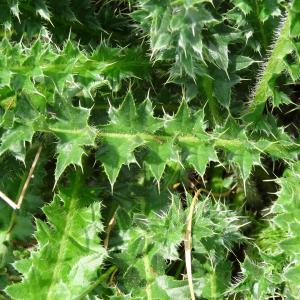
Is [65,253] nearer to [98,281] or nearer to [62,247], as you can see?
[62,247]

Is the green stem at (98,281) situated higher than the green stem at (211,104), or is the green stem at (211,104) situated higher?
the green stem at (211,104)

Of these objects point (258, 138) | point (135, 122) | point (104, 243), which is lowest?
point (104, 243)

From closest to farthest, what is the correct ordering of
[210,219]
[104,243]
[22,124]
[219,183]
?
[22,124] → [210,219] → [104,243] → [219,183]

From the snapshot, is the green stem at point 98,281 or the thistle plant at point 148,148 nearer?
the thistle plant at point 148,148

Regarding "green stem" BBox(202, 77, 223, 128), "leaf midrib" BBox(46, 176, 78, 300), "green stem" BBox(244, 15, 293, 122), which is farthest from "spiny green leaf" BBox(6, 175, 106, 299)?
"green stem" BBox(244, 15, 293, 122)

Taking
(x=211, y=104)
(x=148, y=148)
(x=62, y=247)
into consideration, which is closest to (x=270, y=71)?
(x=211, y=104)

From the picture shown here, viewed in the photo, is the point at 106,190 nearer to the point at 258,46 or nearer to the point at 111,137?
the point at 111,137

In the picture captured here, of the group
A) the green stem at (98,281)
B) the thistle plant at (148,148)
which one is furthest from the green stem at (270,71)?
the green stem at (98,281)

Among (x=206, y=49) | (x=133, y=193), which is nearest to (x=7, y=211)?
(x=133, y=193)

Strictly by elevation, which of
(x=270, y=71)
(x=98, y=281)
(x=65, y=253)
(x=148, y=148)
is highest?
(x=270, y=71)

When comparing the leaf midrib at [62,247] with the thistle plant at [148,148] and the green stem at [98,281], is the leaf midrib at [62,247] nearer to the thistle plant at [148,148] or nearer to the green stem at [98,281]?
the thistle plant at [148,148]

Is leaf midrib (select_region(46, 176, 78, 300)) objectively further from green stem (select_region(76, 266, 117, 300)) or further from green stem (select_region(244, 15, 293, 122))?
green stem (select_region(244, 15, 293, 122))
